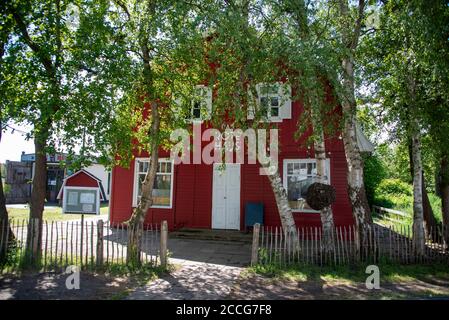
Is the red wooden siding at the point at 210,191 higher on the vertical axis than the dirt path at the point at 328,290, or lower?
higher

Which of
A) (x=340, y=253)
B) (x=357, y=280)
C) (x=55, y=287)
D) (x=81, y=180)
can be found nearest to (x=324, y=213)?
(x=340, y=253)

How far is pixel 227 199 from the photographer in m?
12.8

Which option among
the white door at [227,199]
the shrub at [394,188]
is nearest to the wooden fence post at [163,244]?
the white door at [227,199]

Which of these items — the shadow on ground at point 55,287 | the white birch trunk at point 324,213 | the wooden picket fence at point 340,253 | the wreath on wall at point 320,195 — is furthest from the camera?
the wreath on wall at point 320,195

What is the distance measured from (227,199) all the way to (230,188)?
43cm

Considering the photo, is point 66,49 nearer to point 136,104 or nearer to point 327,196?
point 136,104

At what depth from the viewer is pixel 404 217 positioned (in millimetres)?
15117

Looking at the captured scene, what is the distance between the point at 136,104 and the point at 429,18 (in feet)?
22.5

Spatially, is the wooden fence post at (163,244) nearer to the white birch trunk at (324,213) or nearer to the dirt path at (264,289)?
the dirt path at (264,289)

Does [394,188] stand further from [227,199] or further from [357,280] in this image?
[357,280]

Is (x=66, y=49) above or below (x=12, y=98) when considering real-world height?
above

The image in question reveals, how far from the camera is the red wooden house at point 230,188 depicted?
1193 cm

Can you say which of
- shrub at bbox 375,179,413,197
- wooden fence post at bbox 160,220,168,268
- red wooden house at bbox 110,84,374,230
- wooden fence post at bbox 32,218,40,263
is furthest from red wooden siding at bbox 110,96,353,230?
shrub at bbox 375,179,413,197

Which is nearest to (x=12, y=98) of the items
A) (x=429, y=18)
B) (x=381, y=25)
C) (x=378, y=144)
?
(x=429, y=18)
